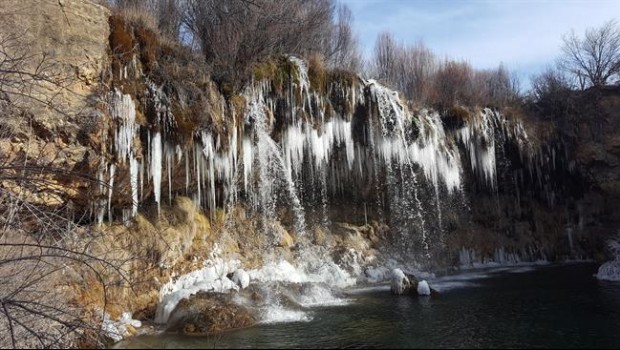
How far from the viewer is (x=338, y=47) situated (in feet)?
83.5

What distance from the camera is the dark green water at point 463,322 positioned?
7660mm

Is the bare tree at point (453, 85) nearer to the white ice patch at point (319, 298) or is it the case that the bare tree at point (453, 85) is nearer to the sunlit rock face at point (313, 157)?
the sunlit rock face at point (313, 157)

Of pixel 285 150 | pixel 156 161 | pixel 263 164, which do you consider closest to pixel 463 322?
pixel 156 161

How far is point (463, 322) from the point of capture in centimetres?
991

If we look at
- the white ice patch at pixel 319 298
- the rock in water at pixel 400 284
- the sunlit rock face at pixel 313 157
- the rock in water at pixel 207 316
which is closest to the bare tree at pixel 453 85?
the sunlit rock face at pixel 313 157

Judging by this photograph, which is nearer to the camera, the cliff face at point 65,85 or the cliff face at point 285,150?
the cliff face at point 65,85

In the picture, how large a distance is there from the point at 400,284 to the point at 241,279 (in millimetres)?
4654

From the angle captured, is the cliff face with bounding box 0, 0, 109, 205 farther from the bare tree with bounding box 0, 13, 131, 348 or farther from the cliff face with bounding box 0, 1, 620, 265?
the bare tree with bounding box 0, 13, 131, 348

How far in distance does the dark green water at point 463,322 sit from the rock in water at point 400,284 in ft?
1.52

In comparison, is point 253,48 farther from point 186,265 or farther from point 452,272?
point 452,272

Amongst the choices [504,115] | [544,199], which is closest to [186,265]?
[504,115]

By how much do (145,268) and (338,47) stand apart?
16.9m

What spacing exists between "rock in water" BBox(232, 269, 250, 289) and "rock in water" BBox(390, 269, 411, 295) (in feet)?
14.3

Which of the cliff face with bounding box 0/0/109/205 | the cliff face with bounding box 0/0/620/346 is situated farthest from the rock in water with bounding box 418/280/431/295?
the cliff face with bounding box 0/0/109/205
